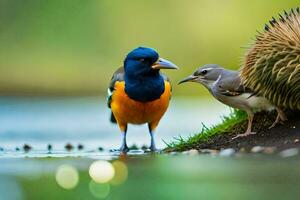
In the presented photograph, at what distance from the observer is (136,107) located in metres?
9.59

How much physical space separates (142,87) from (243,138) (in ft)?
4.28

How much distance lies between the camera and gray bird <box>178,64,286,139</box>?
873cm

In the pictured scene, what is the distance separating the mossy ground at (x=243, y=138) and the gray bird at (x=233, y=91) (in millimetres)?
123

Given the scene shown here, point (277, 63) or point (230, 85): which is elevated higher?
point (277, 63)

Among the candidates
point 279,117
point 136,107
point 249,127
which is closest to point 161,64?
point 136,107

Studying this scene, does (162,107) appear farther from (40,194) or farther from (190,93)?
(190,93)

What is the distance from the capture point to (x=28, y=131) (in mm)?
13922

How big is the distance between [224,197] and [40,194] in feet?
3.73

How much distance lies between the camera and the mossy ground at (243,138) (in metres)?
8.30

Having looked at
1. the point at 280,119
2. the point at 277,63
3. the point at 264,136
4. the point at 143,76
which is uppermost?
the point at 143,76

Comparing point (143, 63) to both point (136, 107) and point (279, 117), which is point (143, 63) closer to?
point (136, 107)

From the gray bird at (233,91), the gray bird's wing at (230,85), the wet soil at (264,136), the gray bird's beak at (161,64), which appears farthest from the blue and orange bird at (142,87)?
the wet soil at (264,136)

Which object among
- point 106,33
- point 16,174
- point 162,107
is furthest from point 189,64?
point 16,174

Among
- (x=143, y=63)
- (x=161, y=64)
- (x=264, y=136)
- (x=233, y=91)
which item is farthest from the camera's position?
(x=143, y=63)
